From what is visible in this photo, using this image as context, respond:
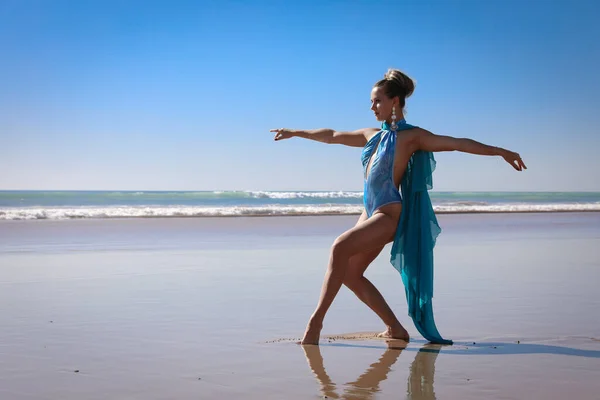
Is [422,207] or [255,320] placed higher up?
[422,207]

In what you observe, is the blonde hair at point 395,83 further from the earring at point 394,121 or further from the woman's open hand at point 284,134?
the woman's open hand at point 284,134

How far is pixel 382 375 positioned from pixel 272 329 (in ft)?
5.08

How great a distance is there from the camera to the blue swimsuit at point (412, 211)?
4.96 metres

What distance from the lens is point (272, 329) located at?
17.9 feet

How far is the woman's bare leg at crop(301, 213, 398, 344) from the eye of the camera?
15.8 feet

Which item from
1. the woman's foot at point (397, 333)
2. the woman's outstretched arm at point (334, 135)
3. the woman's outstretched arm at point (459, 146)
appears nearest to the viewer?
the woman's outstretched arm at point (459, 146)

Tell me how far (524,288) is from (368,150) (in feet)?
10.8

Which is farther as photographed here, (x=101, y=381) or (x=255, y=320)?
(x=255, y=320)

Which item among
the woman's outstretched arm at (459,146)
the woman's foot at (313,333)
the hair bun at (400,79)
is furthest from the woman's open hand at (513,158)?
the woman's foot at (313,333)

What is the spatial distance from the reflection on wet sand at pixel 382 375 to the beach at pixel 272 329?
0.05 feet

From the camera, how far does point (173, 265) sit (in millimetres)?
9398

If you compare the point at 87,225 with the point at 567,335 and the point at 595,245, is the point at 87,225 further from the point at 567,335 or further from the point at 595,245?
the point at 567,335

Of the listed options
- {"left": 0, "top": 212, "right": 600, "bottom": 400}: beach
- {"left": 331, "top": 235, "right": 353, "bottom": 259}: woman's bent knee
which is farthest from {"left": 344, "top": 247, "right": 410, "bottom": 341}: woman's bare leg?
{"left": 331, "top": 235, "right": 353, "bottom": 259}: woman's bent knee

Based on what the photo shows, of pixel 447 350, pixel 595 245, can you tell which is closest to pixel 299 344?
pixel 447 350
